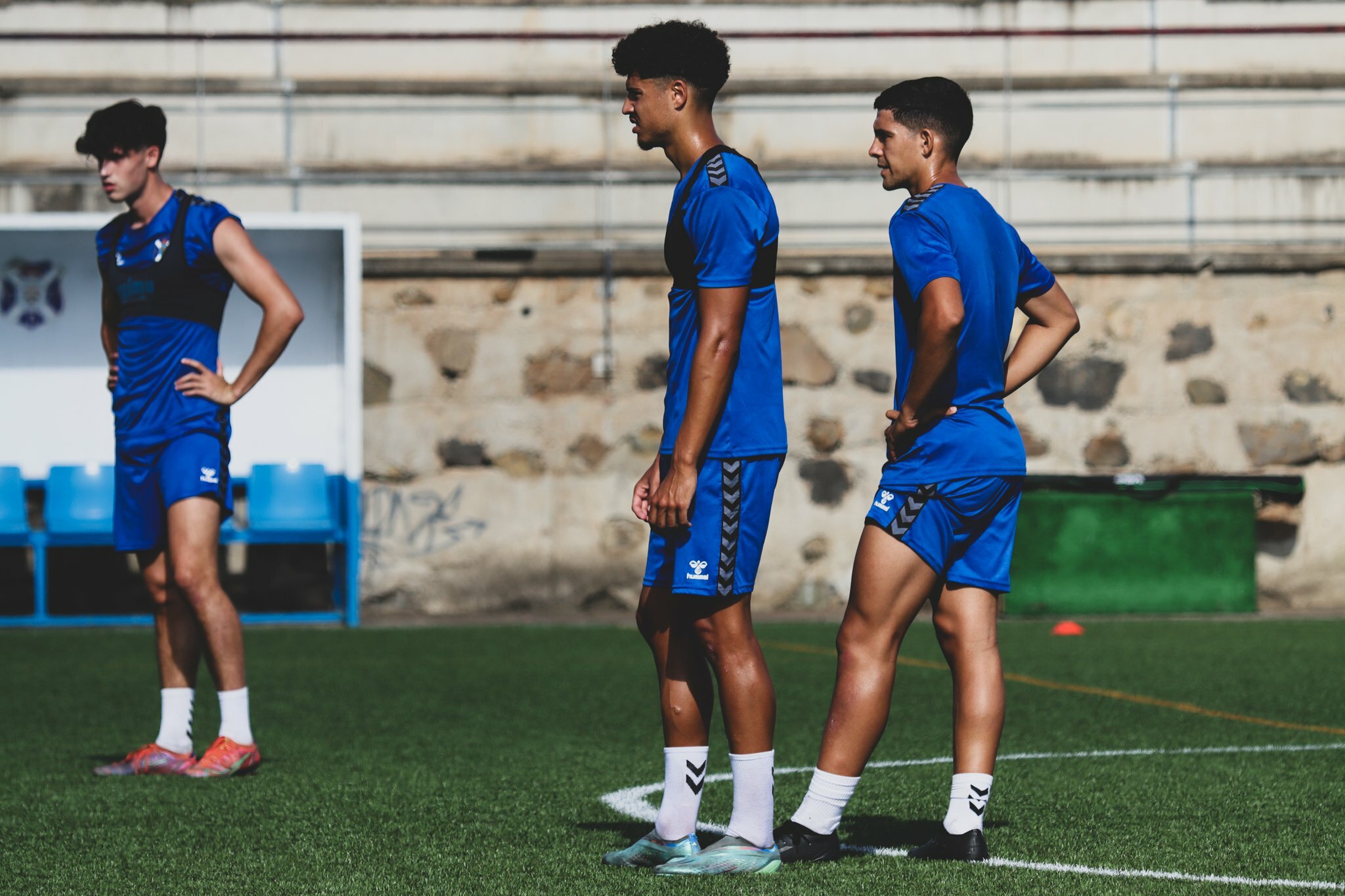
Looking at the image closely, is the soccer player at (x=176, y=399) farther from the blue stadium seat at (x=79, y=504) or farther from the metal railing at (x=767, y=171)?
the metal railing at (x=767, y=171)

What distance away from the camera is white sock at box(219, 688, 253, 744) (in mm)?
5738

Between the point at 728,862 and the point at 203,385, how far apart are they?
104 inches

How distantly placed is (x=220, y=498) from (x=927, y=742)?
2629mm

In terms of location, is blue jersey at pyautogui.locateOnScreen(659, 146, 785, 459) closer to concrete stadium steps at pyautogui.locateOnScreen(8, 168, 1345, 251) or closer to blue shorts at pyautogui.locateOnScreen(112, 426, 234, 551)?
blue shorts at pyautogui.locateOnScreen(112, 426, 234, 551)

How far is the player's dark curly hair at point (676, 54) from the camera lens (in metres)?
4.04

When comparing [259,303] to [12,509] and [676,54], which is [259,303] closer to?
[676,54]

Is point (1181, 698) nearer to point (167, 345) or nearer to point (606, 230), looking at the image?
point (167, 345)

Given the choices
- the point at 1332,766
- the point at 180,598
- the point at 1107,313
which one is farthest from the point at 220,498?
the point at 1107,313

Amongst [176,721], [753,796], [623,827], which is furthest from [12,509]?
[753,796]

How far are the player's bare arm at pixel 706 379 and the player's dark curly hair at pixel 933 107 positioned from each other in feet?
2.23

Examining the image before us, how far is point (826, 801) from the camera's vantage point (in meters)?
4.10

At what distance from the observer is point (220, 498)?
5816 millimetres

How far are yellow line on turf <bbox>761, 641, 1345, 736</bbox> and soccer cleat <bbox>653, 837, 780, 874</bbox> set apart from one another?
330 cm

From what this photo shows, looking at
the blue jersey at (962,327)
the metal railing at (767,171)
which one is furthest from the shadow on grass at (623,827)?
the metal railing at (767,171)
